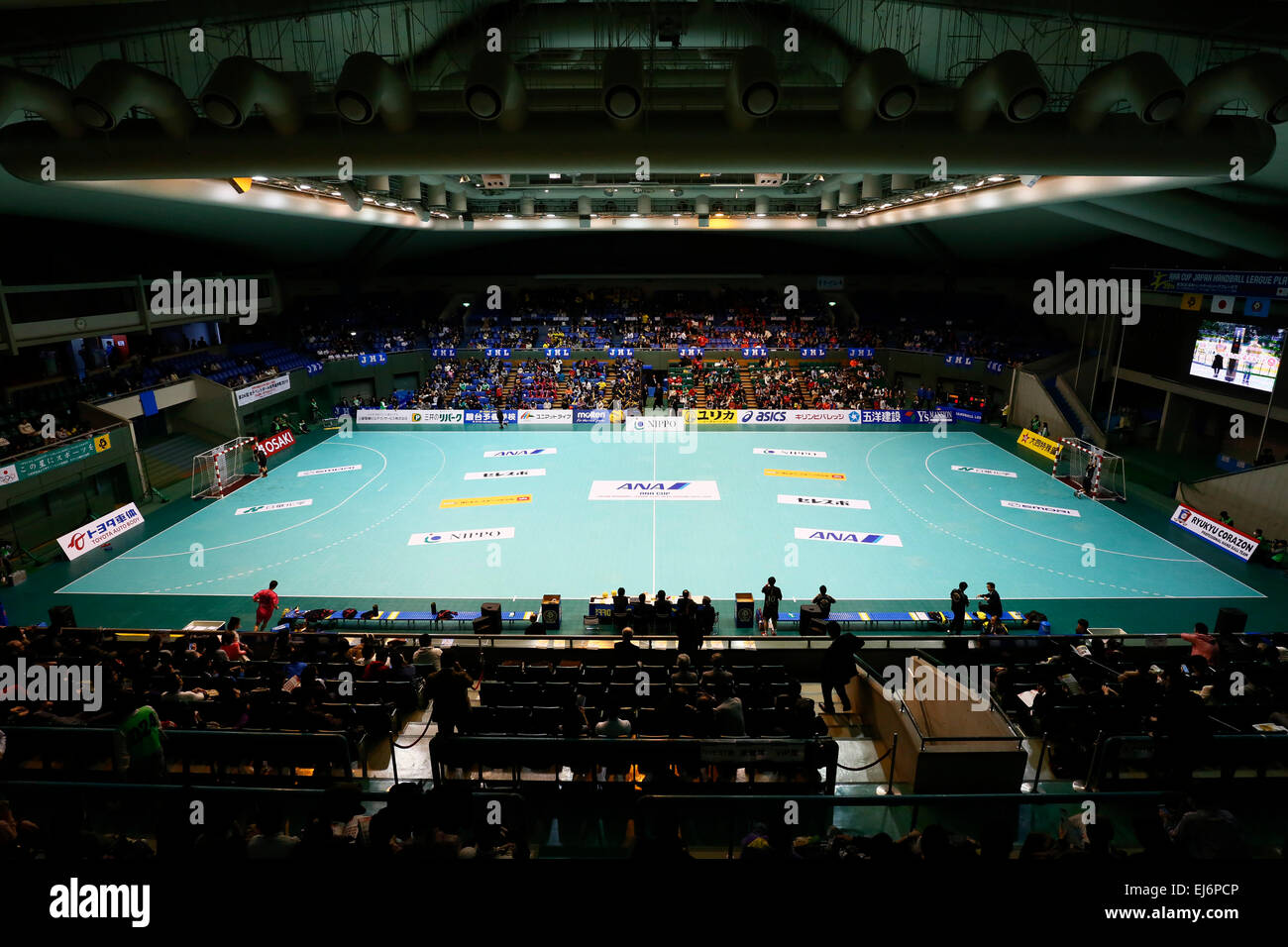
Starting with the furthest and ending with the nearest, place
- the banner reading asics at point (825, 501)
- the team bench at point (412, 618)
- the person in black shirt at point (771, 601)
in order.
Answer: the banner reading asics at point (825, 501), the team bench at point (412, 618), the person in black shirt at point (771, 601)

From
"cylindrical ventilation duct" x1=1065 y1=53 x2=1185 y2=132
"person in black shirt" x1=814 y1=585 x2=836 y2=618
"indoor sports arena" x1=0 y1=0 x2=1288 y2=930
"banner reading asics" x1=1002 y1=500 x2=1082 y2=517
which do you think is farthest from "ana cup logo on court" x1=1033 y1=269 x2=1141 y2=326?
"cylindrical ventilation duct" x1=1065 y1=53 x2=1185 y2=132

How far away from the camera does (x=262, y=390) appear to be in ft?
93.8

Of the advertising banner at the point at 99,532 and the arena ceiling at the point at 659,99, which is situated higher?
the arena ceiling at the point at 659,99

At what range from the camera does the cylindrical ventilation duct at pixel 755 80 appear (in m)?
8.20

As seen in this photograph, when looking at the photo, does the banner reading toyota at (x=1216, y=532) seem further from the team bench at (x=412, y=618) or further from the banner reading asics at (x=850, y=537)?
the team bench at (x=412, y=618)

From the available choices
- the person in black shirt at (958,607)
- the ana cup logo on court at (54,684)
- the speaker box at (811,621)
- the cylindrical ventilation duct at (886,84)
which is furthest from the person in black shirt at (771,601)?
the ana cup logo on court at (54,684)

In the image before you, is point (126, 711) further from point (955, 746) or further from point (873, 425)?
point (873, 425)

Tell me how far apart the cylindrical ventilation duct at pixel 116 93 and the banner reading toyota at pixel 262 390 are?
20.2m

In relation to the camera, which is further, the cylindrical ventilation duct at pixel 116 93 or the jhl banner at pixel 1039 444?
the jhl banner at pixel 1039 444

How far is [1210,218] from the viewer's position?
784 inches
